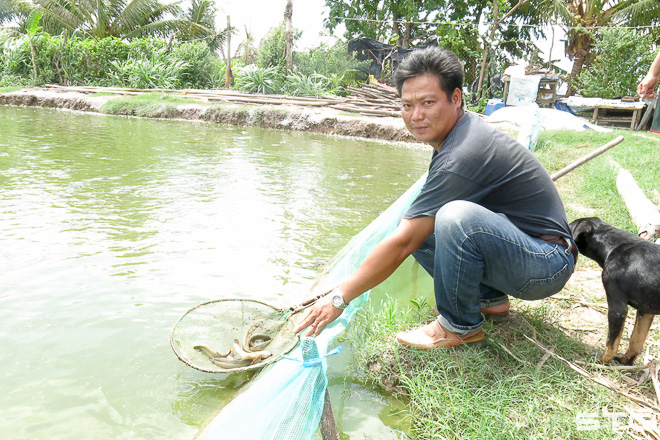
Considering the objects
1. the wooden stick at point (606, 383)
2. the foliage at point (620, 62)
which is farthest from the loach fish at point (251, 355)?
the foliage at point (620, 62)

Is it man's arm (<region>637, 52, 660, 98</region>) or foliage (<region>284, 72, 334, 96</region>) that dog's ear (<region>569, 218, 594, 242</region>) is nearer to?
man's arm (<region>637, 52, 660, 98</region>)

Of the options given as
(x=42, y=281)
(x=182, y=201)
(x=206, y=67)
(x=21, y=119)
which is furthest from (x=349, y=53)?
(x=42, y=281)

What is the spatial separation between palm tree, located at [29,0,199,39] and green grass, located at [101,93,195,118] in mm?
9228

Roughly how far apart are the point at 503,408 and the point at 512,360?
39cm

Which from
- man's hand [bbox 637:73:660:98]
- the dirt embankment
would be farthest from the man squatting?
the dirt embankment

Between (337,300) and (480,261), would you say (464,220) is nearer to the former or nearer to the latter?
(480,261)

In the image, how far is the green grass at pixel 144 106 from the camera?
14.2m

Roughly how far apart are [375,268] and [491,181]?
2.05 feet

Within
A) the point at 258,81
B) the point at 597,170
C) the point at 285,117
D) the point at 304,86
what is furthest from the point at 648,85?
the point at 258,81

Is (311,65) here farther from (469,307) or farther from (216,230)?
(469,307)

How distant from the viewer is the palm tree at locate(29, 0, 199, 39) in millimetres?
21766

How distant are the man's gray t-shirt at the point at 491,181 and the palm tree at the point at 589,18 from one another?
16.2 metres

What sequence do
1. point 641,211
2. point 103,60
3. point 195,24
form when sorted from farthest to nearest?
point 195,24 < point 103,60 < point 641,211

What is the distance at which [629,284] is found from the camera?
6.41 feet
